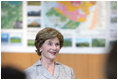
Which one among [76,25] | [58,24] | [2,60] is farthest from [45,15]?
[2,60]

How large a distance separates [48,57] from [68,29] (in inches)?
24.1

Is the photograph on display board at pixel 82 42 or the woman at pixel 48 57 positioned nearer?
the woman at pixel 48 57

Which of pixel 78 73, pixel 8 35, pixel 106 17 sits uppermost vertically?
pixel 106 17

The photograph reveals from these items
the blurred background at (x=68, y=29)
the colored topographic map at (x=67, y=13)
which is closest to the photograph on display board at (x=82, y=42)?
the blurred background at (x=68, y=29)

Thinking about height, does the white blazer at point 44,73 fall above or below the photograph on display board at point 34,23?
below

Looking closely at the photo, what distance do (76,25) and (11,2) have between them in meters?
0.60

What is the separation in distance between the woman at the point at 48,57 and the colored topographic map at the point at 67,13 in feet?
1.84

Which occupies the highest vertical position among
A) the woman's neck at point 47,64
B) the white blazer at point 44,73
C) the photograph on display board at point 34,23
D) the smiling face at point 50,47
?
the photograph on display board at point 34,23

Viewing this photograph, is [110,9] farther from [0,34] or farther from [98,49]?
[0,34]

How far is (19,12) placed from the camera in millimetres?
1836

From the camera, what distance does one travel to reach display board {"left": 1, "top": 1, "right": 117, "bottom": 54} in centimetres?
183

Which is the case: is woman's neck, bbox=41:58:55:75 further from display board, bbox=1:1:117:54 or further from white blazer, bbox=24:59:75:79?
display board, bbox=1:1:117:54

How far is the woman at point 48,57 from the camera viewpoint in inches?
49.9

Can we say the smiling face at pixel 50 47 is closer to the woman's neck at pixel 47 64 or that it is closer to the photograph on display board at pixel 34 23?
the woman's neck at pixel 47 64
